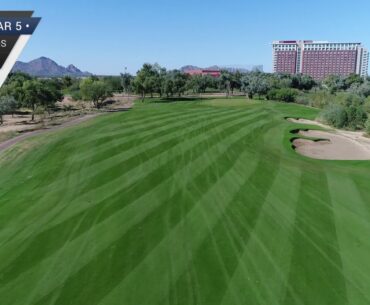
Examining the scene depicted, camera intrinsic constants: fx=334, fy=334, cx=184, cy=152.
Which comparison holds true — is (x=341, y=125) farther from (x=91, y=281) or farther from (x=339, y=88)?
(x=339, y=88)

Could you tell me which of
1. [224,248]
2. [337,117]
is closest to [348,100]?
[337,117]

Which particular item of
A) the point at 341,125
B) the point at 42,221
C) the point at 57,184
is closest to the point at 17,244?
the point at 42,221

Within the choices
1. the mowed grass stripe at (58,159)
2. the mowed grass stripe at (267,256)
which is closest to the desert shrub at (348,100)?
the mowed grass stripe at (58,159)

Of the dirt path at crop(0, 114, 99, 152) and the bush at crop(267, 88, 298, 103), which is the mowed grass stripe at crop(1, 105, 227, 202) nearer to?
the dirt path at crop(0, 114, 99, 152)

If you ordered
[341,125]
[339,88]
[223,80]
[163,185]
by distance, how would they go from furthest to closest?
1. [223,80]
2. [339,88]
3. [341,125]
4. [163,185]

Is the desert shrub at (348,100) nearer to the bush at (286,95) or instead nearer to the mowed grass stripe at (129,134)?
the bush at (286,95)

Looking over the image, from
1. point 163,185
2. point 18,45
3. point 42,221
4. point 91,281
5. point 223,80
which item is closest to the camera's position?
point 91,281
